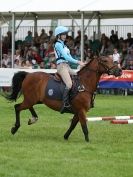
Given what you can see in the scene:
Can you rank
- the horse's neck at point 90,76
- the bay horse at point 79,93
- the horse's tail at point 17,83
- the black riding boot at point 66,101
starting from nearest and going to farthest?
the bay horse at point 79,93 → the black riding boot at point 66,101 → the horse's neck at point 90,76 → the horse's tail at point 17,83

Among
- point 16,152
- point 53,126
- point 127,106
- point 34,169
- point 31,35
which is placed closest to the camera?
point 34,169

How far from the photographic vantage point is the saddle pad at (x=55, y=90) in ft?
51.0

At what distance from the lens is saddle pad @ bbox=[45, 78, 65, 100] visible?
1555 centimetres

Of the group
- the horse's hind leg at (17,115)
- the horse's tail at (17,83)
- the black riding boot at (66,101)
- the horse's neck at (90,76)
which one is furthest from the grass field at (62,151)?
the horse's neck at (90,76)

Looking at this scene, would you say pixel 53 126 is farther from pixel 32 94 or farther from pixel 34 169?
pixel 34 169

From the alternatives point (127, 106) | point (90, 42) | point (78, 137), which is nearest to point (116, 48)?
point (90, 42)

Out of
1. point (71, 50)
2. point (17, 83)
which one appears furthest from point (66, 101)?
point (71, 50)

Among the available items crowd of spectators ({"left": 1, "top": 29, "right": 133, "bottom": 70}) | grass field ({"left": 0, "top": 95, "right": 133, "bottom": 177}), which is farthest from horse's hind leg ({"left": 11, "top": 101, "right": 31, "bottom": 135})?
crowd of spectators ({"left": 1, "top": 29, "right": 133, "bottom": 70})

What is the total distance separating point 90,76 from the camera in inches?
614

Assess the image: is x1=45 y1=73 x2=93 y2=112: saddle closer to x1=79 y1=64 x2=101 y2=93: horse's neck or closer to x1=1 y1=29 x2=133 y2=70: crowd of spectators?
x1=79 y1=64 x2=101 y2=93: horse's neck

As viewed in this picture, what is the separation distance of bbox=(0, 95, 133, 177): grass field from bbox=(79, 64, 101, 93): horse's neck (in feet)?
4.02

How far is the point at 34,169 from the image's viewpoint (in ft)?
36.0

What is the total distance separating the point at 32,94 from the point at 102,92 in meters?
16.9
